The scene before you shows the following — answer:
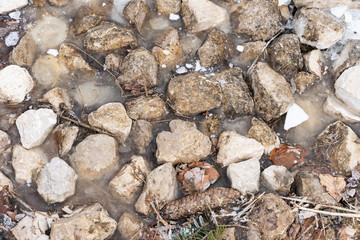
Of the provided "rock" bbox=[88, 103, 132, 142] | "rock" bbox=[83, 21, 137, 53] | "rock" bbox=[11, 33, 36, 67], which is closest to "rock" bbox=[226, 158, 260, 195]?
"rock" bbox=[88, 103, 132, 142]

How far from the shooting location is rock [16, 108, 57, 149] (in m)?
2.82

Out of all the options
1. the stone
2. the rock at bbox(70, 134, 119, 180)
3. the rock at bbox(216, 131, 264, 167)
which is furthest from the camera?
the rock at bbox(216, 131, 264, 167)

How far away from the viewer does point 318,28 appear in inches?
129

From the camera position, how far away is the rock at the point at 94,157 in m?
2.82

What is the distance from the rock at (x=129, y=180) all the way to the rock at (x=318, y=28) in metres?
2.07

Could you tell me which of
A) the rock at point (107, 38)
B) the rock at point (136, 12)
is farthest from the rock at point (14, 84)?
the rock at point (136, 12)

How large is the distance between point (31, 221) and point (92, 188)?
0.53 m

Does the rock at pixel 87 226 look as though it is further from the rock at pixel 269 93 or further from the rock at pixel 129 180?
the rock at pixel 269 93

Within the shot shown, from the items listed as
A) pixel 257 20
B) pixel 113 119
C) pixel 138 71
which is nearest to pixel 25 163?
pixel 113 119

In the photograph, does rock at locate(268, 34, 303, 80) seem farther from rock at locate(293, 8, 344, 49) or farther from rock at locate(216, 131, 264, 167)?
rock at locate(216, 131, 264, 167)

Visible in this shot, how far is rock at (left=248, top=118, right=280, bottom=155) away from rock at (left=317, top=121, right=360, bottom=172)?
0.47 meters

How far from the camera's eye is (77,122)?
9.62 feet

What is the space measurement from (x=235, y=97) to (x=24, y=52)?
200 centimetres

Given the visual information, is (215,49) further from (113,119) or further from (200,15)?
(113,119)
